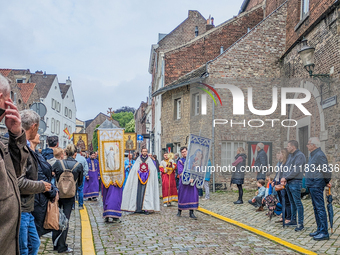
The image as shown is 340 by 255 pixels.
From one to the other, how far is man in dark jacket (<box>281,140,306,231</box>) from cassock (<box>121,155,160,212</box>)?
13.3 ft

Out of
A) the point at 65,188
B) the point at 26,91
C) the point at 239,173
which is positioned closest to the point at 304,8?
the point at 239,173

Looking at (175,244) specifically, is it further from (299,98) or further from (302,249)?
(299,98)

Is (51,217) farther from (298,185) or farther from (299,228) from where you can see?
(298,185)

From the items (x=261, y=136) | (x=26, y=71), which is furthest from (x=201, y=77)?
(x=26, y=71)

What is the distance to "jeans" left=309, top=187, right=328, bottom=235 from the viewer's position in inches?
274

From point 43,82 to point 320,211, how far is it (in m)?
49.6

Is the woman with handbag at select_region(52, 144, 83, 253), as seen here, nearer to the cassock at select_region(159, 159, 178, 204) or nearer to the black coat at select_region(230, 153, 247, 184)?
the cassock at select_region(159, 159, 178, 204)

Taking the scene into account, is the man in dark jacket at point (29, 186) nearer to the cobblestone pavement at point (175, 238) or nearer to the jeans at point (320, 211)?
the cobblestone pavement at point (175, 238)

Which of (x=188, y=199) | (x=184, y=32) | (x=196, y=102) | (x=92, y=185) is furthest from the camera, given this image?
(x=184, y=32)

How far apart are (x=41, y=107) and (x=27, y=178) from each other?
8.71 metres

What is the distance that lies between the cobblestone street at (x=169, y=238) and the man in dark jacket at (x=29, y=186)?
228 centimetres

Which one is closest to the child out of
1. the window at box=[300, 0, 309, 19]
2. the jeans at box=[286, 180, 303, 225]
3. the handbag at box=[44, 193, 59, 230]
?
the jeans at box=[286, 180, 303, 225]

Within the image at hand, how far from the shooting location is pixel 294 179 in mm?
8203

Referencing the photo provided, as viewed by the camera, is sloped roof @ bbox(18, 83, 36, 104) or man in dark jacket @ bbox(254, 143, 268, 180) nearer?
man in dark jacket @ bbox(254, 143, 268, 180)
